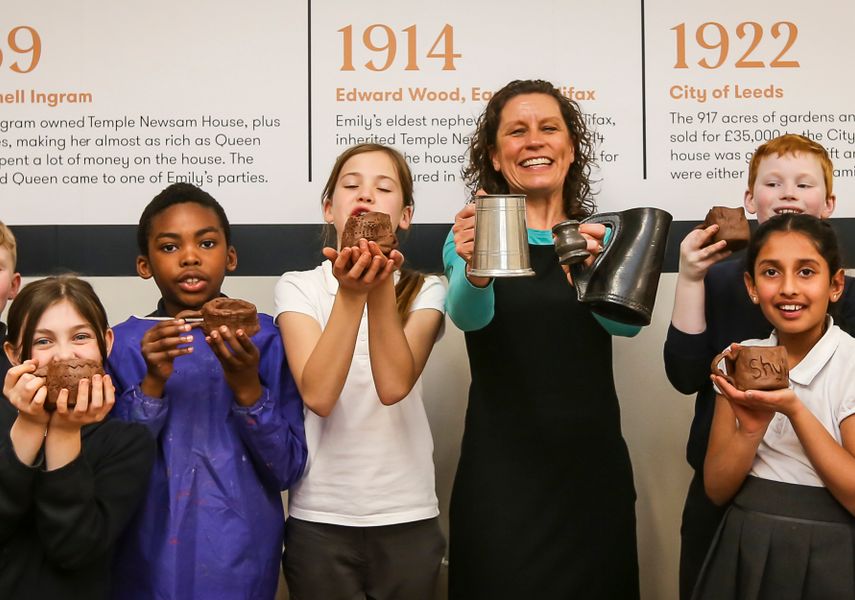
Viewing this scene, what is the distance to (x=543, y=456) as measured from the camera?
2098 millimetres

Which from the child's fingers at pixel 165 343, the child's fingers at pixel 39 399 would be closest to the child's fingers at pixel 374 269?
the child's fingers at pixel 165 343

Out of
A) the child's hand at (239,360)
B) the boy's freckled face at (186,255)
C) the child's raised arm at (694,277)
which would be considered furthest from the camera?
the boy's freckled face at (186,255)

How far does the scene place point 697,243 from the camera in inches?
78.7

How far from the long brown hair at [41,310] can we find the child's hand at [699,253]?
4.14ft

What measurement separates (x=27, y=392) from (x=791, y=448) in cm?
146

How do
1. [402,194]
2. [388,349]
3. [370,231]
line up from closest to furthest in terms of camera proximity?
[370,231] < [388,349] < [402,194]

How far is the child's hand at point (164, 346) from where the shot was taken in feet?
6.18

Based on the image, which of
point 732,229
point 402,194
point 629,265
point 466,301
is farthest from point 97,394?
point 732,229

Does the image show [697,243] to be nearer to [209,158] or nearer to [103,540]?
[103,540]

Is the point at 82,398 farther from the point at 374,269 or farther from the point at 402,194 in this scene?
the point at 402,194

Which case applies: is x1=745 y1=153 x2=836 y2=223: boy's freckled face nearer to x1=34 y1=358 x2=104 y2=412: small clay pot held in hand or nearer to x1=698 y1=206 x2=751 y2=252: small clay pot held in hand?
x1=698 y1=206 x2=751 y2=252: small clay pot held in hand

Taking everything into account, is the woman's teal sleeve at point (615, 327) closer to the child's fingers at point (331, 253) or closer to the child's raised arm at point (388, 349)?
the child's raised arm at point (388, 349)

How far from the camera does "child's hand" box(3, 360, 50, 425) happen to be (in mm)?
1680

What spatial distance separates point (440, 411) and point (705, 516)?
1059 mm
